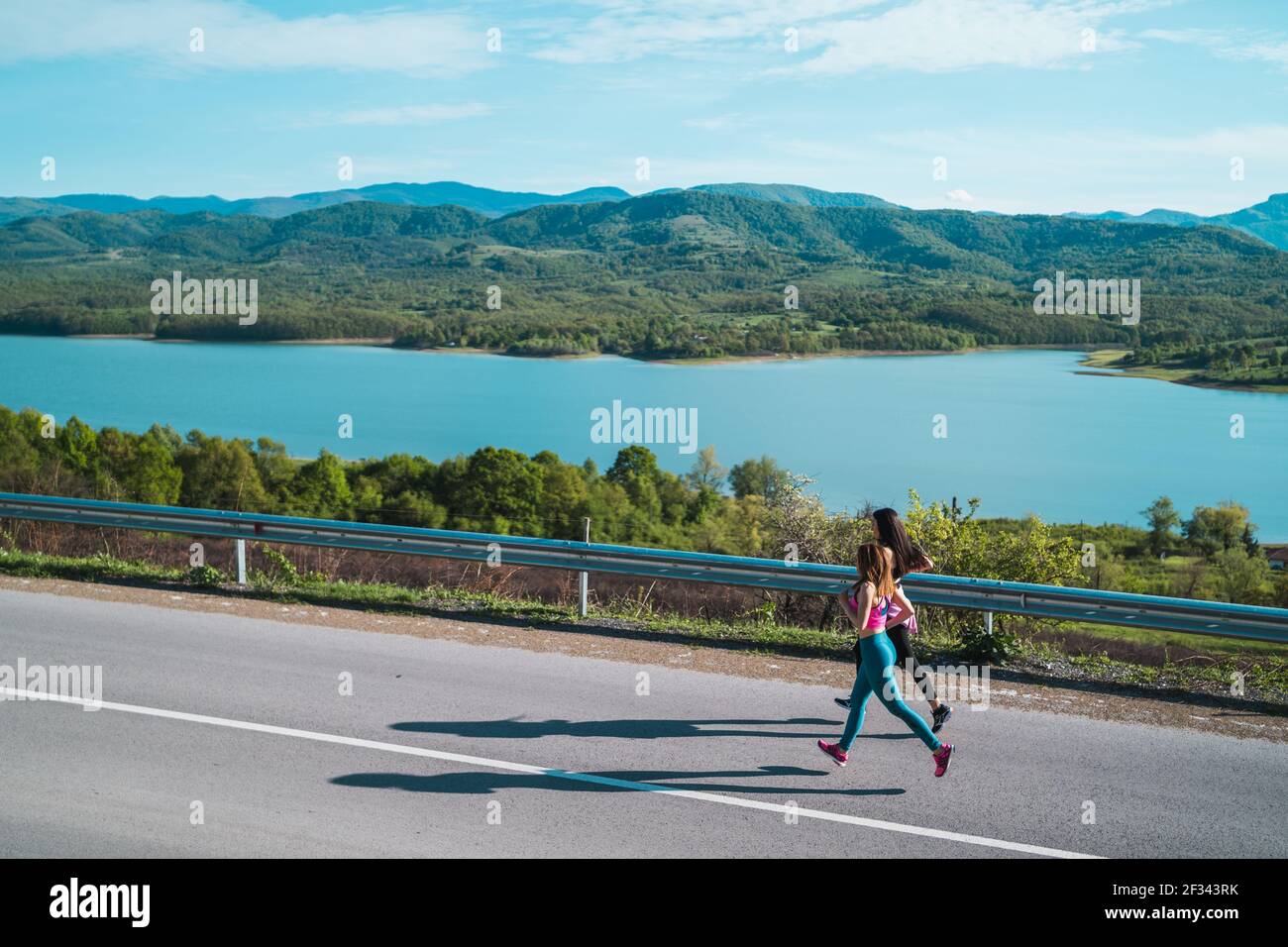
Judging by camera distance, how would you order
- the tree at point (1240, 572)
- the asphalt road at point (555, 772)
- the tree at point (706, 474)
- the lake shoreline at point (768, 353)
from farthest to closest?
the lake shoreline at point (768, 353)
the tree at point (706, 474)
the tree at point (1240, 572)
the asphalt road at point (555, 772)

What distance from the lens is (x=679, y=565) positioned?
976cm

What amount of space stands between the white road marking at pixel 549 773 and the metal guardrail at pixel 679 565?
327 centimetres

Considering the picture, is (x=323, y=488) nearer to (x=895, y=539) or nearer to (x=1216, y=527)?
(x=1216, y=527)

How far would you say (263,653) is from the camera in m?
8.59

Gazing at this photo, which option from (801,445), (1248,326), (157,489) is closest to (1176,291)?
(1248,326)

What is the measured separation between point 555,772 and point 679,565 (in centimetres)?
371

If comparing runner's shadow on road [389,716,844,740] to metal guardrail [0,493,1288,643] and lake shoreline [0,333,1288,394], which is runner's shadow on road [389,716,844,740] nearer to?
metal guardrail [0,493,1288,643]

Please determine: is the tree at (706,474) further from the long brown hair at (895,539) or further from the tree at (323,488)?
the long brown hair at (895,539)

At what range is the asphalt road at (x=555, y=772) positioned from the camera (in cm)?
535

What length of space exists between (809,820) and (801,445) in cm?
8439

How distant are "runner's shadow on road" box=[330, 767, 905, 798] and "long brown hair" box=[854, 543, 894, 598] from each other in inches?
44.6

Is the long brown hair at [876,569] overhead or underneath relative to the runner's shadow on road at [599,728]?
overhead

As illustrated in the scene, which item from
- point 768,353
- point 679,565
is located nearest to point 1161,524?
point 679,565

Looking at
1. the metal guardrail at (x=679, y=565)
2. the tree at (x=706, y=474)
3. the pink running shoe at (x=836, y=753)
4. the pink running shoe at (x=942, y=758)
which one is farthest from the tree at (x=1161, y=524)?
the pink running shoe at (x=836, y=753)
